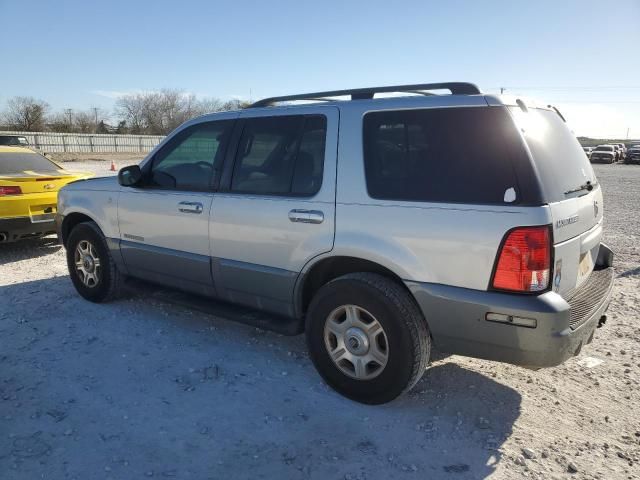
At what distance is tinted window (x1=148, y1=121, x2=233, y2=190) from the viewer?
406 cm

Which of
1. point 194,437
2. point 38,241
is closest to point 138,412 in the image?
point 194,437

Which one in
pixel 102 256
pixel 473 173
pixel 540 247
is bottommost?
pixel 102 256

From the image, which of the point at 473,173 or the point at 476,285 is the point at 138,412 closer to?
the point at 476,285

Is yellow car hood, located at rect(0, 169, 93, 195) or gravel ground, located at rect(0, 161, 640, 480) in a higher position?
yellow car hood, located at rect(0, 169, 93, 195)

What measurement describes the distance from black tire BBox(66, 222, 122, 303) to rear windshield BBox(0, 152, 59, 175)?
9.30ft

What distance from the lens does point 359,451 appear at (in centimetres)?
280

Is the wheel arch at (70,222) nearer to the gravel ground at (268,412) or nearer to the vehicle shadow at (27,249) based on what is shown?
the gravel ground at (268,412)

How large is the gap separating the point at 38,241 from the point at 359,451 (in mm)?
7476

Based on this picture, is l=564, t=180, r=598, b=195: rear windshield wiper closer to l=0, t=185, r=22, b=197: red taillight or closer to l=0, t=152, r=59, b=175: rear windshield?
l=0, t=185, r=22, b=197: red taillight

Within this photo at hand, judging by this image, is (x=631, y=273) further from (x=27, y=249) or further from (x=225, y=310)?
(x=27, y=249)

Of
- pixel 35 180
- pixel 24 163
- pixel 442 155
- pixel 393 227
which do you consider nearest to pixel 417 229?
pixel 393 227

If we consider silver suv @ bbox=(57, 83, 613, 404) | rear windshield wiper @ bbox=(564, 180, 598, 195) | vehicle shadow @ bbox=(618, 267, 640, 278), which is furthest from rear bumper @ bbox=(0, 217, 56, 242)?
vehicle shadow @ bbox=(618, 267, 640, 278)

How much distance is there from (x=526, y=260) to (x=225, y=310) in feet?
7.65

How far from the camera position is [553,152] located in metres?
2.98
